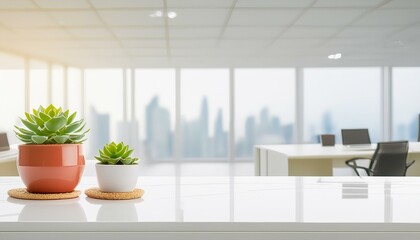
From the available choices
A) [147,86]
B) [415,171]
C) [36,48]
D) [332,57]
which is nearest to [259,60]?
[332,57]

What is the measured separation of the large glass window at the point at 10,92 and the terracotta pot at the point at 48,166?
22.1 ft

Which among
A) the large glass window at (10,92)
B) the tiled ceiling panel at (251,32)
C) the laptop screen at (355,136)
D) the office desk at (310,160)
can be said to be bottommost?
the office desk at (310,160)

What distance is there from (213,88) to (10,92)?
11.8 feet

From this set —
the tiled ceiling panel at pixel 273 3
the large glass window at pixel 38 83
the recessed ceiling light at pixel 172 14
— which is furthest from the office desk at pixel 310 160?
the large glass window at pixel 38 83

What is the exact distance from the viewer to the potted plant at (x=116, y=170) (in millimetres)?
934

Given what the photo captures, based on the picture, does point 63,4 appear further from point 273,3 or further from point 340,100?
point 340,100

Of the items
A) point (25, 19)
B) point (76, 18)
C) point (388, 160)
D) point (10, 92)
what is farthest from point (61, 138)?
point (10, 92)

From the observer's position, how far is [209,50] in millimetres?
7883

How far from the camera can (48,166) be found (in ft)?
3.02

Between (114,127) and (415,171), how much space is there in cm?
625

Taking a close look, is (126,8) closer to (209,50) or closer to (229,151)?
(209,50)

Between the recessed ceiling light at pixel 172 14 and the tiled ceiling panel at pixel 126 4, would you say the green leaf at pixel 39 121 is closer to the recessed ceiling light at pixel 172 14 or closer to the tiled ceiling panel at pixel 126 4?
the tiled ceiling panel at pixel 126 4

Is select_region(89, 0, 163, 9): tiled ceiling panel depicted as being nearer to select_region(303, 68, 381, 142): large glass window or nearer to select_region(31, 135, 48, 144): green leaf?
select_region(31, 135, 48, 144): green leaf

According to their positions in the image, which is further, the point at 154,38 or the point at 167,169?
the point at 167,169
